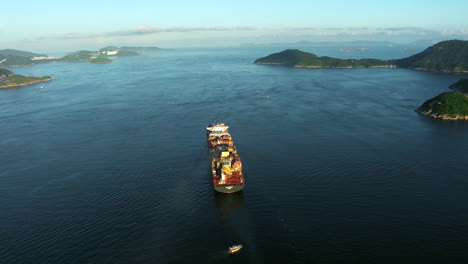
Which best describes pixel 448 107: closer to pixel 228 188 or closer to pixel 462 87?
pixel 462 87

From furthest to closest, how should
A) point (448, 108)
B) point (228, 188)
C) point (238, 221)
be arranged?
point (448, 108) < point (228, 188) < point (238, 221)

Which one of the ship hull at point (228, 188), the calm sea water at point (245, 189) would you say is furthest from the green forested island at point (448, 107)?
the ship hull at point (228, 188)

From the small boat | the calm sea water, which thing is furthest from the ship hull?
the small boat

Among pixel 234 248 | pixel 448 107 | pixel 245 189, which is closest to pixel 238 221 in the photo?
pixel 234 248

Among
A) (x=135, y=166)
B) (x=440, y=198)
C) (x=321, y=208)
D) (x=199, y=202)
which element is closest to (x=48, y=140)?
(x=135, y=166)

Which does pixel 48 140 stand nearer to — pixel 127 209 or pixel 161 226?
pixel 127 209
